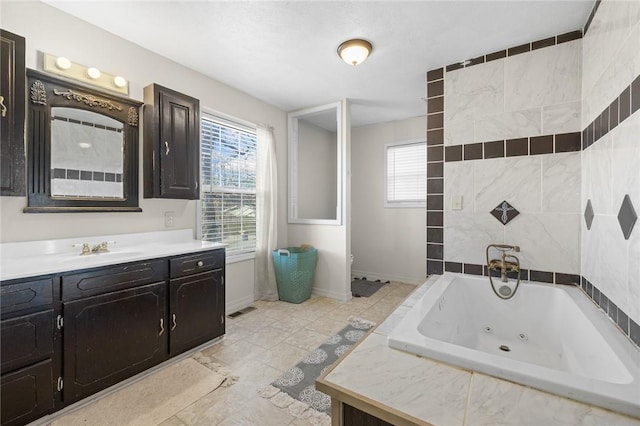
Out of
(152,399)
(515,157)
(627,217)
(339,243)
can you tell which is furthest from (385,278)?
(152,399)

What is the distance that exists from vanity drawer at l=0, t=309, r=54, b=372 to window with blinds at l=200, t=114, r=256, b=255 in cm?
147

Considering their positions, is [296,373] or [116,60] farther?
[116,60]

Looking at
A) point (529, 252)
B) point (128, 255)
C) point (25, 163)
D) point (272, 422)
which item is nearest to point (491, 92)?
point (529, 252)

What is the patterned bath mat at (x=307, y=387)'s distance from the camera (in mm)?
1560

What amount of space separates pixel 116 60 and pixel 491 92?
9.91ft

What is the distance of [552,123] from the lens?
206cm

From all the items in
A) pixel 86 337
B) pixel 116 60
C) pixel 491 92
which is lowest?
pixel 86 337

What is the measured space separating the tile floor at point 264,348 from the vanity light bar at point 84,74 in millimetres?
2109

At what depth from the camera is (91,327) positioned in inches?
62.0

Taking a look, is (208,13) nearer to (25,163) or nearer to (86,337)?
(25,163)

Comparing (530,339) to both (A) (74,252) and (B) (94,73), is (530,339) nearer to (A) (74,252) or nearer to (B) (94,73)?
(A) (74,252)

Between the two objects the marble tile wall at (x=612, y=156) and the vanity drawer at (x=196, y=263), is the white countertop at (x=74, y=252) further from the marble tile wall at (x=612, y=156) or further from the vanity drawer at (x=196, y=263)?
the marble tile wall at (x=612, y=156)

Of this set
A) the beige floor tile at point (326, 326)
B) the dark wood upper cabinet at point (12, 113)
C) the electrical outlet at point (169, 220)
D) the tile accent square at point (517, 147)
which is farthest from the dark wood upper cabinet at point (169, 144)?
the tile accent square at point (517, 147)

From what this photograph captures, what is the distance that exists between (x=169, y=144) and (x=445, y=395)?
2.45 metres
